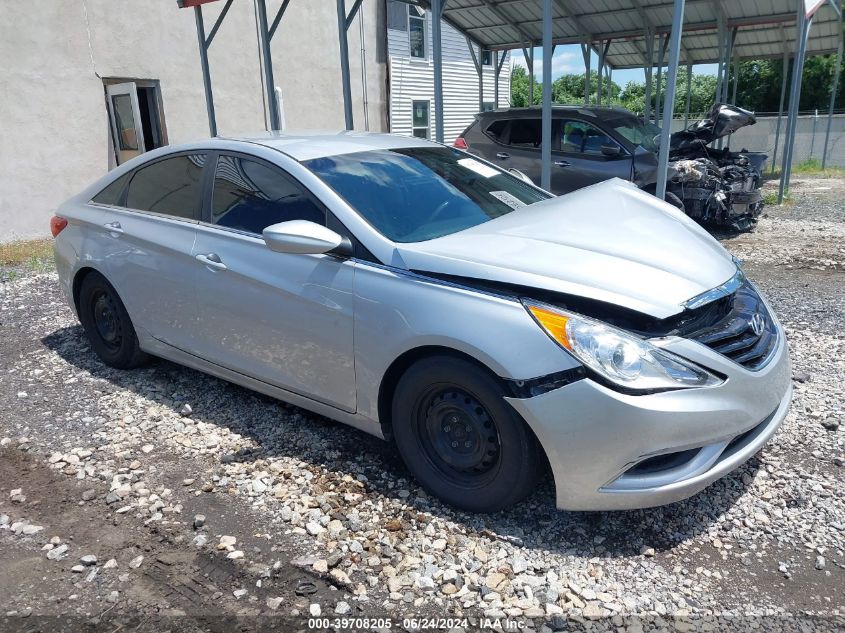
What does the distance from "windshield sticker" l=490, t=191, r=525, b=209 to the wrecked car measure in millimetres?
5510

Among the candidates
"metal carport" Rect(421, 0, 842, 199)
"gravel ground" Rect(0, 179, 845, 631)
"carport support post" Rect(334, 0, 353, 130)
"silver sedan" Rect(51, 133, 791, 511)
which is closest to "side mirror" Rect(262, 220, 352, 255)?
"silver sedan" Rect(51, 133, 791, 511)

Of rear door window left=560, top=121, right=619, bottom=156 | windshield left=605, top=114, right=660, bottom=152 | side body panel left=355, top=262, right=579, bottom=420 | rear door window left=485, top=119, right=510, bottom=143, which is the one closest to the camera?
side body panel left=355, top=262, right=579, bottom=420

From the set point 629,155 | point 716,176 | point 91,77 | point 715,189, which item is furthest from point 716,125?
point 91,77

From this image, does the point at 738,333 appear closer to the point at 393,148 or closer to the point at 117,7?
the point at 393,148

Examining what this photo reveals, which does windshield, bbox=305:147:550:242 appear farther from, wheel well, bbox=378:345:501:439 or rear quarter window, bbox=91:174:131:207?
rear quarter window, bbox=91:174:131:207

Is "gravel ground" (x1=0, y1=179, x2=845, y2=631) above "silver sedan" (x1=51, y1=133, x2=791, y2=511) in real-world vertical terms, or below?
below

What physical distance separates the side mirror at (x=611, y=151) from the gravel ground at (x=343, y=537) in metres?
5.46

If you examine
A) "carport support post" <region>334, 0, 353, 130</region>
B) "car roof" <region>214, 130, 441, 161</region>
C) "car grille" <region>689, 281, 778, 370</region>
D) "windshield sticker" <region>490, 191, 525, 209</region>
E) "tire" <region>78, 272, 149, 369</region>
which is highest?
"carport support post" <region>334, 0, 353, 130</region>

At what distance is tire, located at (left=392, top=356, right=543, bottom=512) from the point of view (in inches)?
105

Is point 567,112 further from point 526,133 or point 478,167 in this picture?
point 478,167

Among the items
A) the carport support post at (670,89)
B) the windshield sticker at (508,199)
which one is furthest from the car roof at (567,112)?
the windshield sticker at (508,199)

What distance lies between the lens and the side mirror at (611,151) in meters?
8.96

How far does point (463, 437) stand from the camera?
2.88 m

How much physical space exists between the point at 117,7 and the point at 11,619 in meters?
11.7
